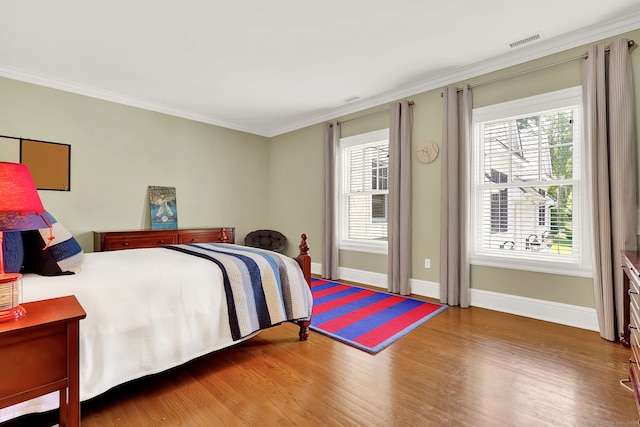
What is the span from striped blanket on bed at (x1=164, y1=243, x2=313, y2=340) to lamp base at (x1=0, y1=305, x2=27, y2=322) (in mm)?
1011

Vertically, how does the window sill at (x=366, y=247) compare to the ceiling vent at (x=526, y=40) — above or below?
below

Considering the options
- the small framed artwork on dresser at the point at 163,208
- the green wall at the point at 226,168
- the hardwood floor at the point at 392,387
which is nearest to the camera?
the hardwood floor at the point at 392,387

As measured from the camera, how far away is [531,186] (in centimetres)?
316

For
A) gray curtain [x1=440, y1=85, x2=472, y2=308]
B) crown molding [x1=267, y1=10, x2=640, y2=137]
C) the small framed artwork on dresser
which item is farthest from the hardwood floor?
the small framed artwork on dresser

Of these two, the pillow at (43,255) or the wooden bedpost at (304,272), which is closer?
the pillow at (43,255)

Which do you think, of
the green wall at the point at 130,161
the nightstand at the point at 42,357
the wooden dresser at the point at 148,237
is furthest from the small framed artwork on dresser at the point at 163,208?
the nightstand at the point at 42,357

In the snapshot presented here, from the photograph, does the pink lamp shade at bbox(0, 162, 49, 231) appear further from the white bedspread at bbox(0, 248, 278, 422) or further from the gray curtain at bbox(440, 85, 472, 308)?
→ the gray curtain at bbox(440, 85, 472, 308)

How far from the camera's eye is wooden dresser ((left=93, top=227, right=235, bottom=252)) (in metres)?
3.80

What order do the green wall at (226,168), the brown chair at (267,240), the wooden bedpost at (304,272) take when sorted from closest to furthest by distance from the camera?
1. the wooden bedpost at (304,272)
2. the green wall at (226,168)
3. the brown chair at (267,240)

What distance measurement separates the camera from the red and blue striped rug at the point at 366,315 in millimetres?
2590

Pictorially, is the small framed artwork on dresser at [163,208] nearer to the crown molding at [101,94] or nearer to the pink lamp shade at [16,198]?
the crown molding at [101,94]

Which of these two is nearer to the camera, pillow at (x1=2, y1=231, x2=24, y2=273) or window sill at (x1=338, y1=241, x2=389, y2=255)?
pillow at (x1=2, y1=231, x2=24, y2=273)

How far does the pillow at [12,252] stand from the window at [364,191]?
3654 millimetres

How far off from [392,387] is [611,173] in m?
2.45
